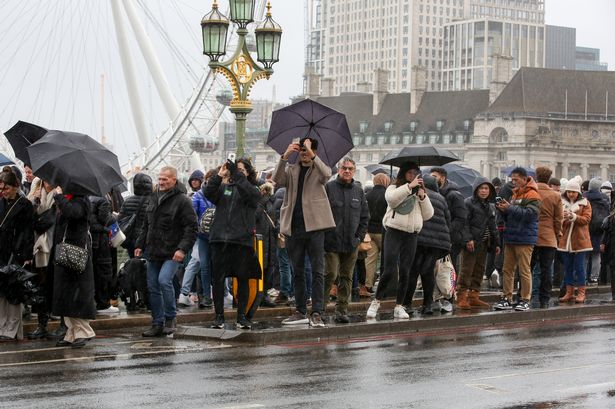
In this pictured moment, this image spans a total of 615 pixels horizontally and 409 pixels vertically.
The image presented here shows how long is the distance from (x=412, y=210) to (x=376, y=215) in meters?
4.44

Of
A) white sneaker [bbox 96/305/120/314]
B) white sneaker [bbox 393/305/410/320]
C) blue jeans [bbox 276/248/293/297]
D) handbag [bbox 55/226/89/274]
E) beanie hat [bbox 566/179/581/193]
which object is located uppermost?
beanie hat [bbox 566/179/581/193]

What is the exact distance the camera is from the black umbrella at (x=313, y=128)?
52.1 ft

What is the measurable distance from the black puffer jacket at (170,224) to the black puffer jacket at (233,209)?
30 centimetres

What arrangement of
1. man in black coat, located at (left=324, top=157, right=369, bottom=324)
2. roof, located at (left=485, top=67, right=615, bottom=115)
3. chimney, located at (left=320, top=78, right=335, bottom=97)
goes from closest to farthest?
man in black coat, located at (left=324, top=157, right=369, bottom=324), roof, located at (left=485, top=67, right=615, bottom=115), chimney, located at (left=320, top=78, right=335, bottom=97)

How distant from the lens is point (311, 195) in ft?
49.7

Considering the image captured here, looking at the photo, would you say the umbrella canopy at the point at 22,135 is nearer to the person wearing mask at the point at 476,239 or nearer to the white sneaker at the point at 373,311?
the white sneaker at the point at 373,311

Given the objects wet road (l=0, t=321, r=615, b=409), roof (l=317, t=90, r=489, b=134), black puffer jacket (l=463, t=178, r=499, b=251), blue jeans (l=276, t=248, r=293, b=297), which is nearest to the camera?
wet road (l=0, t=321, r=615, b=409)

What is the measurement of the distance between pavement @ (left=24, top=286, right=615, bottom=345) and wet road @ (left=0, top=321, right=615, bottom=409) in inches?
15.5

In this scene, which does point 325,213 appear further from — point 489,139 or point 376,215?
Answer: point 489,139

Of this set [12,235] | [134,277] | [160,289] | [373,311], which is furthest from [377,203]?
[12,235]

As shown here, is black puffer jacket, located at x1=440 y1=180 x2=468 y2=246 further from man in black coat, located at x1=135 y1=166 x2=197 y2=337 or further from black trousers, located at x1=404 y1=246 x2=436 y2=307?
man in black coat, located at x1=135 y1=166 x2=197 y2=337

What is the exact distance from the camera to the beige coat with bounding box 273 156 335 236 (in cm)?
1506

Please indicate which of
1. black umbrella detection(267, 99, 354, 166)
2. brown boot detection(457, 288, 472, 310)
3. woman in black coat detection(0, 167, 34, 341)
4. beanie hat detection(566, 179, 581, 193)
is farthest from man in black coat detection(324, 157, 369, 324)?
beanie hat detection(566, 179, 581, 193)

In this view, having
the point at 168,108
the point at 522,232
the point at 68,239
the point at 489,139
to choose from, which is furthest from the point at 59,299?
the point at 489,139
